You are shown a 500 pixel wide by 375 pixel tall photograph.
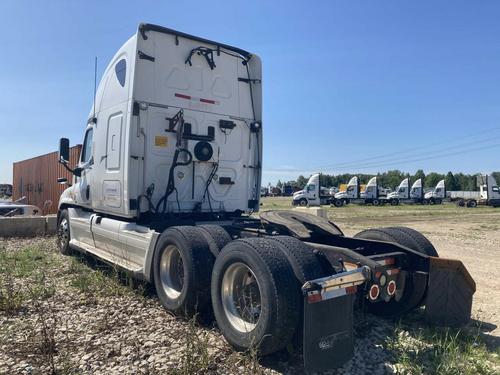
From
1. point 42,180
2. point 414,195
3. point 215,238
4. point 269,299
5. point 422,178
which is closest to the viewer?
point 269,299

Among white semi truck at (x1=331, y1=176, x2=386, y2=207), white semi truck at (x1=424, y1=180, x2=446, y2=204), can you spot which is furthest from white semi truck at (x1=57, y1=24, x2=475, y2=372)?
white semi truck at (x1=424, y1=180, x2=446, y2=204)

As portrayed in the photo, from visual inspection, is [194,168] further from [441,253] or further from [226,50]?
[441,253]

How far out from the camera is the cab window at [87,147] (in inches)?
308

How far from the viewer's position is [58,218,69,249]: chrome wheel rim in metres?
8.81

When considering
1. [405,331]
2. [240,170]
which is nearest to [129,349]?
[405,331]

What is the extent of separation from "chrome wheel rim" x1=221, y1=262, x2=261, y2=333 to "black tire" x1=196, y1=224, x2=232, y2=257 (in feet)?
1.76

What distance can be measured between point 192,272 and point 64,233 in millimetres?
5490

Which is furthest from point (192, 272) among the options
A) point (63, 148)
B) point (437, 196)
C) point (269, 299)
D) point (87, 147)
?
point (437, 196)

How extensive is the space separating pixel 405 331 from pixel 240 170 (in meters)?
3.61

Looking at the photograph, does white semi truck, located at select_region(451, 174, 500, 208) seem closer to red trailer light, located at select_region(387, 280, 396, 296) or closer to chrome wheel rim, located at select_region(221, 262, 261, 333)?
red trailer light, located at select_region(387, 280, 396, 296)

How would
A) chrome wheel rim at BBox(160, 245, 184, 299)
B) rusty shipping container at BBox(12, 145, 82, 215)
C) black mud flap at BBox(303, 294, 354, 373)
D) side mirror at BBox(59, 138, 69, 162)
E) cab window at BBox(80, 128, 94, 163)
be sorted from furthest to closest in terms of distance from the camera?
rusty shipping container at BBox(12, 145, 82, 215) < side mirror at BBox(59, 138, 69, 162) < cab window at BBox(80, 128, 94, 163) < chrome wheel rim at BBox(160, 245, 184, 299) < black mud flap at BBox(303, 294, 354, 373)

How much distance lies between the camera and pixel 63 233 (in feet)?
29.5

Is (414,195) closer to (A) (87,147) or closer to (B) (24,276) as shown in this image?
(A) (87,147)

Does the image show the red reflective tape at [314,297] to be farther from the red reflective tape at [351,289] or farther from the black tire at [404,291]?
the black tire at [404,291]
